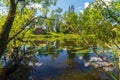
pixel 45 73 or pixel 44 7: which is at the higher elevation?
pixel 44 7

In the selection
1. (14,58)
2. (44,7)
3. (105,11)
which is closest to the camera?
(105,11)

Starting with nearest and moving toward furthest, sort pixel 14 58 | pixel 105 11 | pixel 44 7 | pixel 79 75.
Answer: pixel 105 11 < pixel 44 7 < pixel 14 58 < pixel 79 75

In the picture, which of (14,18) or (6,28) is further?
(14,18)

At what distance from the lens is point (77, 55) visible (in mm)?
50688

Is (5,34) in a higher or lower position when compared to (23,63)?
higher

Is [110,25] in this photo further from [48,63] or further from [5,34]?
[48,63]

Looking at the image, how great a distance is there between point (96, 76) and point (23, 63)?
9.53 meters

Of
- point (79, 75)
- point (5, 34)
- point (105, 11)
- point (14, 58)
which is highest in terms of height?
point (105, 11)

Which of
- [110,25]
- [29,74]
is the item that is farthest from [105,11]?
[29,74]

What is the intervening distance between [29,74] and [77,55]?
1957 centimetres

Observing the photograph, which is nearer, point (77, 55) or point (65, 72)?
point (65, 72)

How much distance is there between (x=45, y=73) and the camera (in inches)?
1388

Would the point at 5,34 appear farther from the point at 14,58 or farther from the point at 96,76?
the point at 96,76

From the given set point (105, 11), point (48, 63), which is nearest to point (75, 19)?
point (48, 63)
